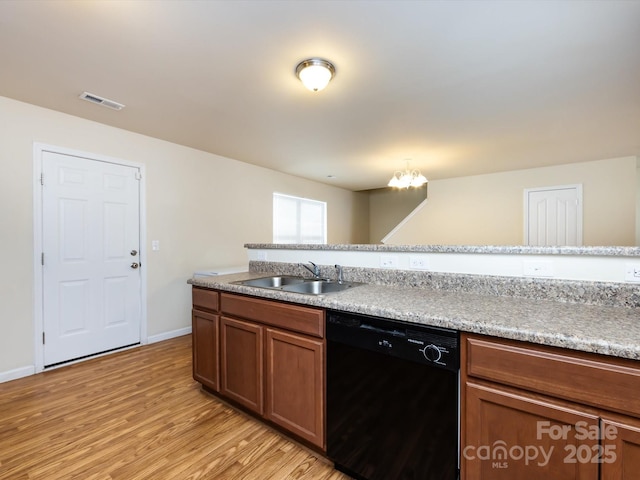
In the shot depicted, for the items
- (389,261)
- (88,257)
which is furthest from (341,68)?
(88,257)

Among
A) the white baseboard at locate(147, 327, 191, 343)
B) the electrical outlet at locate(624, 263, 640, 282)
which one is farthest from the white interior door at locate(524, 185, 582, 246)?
the white baseboard at locate(147, 327, 191, 343)

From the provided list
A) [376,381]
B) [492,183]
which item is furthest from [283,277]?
[492,183]

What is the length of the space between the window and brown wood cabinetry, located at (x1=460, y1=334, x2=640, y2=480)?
14.3ft

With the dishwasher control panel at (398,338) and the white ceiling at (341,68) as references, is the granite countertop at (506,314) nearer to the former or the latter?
the dishwasher control panel at (398,338)

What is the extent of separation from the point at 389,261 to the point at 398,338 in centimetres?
79

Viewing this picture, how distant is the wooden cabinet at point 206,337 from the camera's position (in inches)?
83.4

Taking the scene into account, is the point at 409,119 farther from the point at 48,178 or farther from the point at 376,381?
the point at 48,178

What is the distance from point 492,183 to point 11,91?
6.30 meters

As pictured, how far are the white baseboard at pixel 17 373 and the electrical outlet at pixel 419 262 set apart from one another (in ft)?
11.0

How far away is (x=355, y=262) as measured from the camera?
2.16m

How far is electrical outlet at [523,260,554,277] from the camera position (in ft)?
4.94

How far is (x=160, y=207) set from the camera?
11.7 feet

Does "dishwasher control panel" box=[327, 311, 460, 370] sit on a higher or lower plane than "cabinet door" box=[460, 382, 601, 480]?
higher

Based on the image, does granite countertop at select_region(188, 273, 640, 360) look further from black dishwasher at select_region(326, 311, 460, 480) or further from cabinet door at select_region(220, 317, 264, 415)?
cabinet door at select_region(220, 317, 264, 415)
